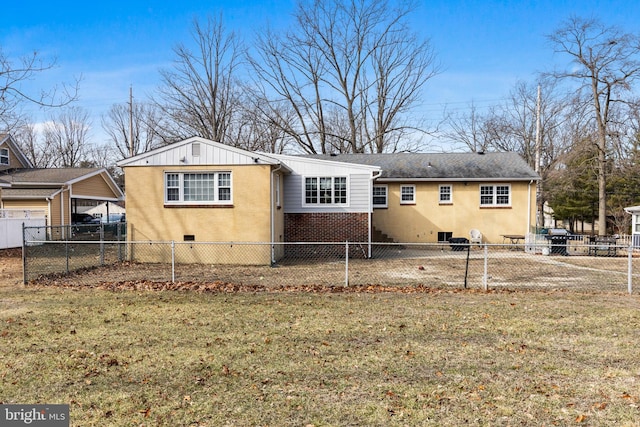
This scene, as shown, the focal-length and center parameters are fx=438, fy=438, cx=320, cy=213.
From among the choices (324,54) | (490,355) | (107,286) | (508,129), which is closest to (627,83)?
(508,129)

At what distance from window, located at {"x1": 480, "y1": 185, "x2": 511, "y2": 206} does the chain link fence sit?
3213mm

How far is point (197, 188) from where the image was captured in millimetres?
15375

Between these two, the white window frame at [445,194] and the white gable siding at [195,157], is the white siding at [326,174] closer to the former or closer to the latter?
the white gable siding at [195,157]

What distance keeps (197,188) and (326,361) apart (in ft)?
36.7

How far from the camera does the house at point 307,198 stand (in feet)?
49.5

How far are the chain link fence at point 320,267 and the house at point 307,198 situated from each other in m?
0.39

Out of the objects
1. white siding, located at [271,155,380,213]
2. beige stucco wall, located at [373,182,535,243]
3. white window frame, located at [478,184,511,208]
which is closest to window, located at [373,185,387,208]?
beige stucco wall, located at [373,182,535,243]

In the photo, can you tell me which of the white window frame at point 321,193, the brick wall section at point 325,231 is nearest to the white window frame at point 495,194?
the brick wall section at point 325,231

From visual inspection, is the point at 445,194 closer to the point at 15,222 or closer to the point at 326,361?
the point at 326,361

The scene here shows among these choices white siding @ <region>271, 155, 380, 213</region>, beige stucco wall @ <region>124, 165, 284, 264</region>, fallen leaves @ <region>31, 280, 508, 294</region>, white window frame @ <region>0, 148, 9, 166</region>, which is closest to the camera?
fallen leaves @ <region>31, 280, 508, 294</region>

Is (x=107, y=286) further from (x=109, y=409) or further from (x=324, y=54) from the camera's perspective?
(x=324, y=54)

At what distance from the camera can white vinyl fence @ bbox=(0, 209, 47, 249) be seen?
811 inches

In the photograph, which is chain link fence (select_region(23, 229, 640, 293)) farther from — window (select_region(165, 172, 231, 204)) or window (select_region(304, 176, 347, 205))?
window (select_region(304, 176, 347, 205))

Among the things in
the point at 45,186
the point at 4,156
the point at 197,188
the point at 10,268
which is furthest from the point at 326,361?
the point at 4,156
